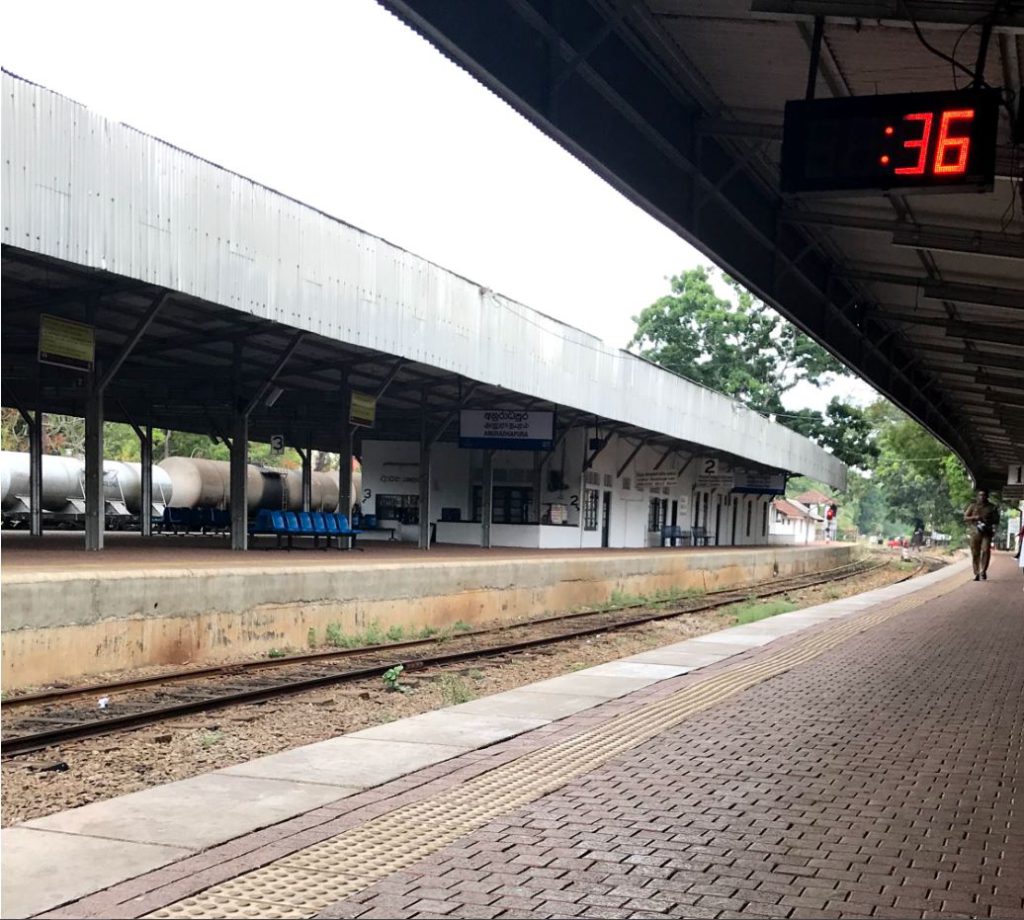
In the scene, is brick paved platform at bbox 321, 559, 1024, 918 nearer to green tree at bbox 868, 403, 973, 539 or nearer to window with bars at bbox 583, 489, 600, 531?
window with bars at bbox 583, 489, 600, 531

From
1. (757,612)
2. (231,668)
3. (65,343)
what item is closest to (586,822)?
(231,668)

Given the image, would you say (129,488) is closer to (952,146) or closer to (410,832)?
(410,832)

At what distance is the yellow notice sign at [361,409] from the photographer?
22.5 m

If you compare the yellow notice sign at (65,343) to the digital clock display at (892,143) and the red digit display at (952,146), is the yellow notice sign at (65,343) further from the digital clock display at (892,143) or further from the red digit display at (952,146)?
the red digit display at (952,146)

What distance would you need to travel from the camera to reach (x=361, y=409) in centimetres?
2273

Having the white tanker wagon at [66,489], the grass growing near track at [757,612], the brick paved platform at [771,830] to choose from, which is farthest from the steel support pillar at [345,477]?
the brick paved platform at [771,830]

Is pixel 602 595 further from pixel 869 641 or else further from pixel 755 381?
pixel 755 381

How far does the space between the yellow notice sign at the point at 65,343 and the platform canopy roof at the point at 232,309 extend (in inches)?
11.9

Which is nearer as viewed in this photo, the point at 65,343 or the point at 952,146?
the point at 952,146

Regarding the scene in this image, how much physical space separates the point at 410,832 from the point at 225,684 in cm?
639

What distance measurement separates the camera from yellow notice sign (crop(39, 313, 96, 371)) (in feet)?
47.3

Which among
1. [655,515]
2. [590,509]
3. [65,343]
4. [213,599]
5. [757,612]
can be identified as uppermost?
[65,343]

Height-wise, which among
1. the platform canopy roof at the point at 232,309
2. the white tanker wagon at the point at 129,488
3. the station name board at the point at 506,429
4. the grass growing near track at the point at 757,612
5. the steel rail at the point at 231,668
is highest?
the platform canopy roof at the point at 232,309

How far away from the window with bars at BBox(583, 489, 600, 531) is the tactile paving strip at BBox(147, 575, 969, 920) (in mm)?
24983
